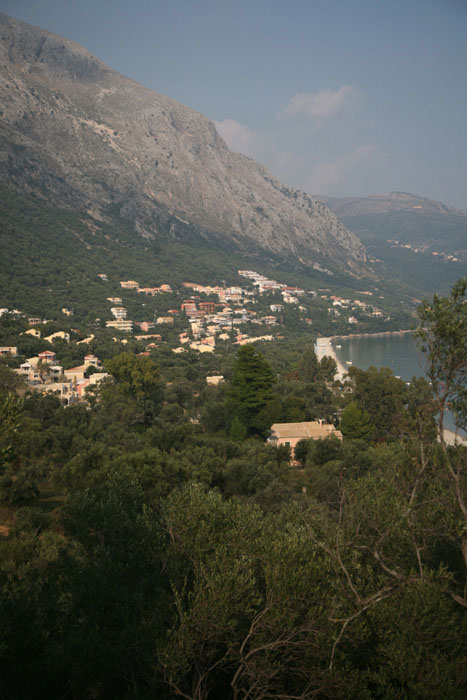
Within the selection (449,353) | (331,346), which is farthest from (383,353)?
(449,353)

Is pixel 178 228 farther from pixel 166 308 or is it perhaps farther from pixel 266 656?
pixel 266 656

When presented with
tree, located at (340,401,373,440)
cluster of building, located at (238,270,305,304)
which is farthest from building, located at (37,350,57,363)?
cluster of building, located at (238,270,305,304)

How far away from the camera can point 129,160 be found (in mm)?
98062

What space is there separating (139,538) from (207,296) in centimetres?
7094

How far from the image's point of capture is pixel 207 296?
77.6 meters

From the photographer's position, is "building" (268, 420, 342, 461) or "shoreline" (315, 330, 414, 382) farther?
"shoreline" (315, 330, 414, 382)

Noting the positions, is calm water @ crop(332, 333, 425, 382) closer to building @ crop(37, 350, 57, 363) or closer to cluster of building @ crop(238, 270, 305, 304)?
cluster of building @ crop(238, 270, 305, 304)

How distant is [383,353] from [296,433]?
3915 centimetres

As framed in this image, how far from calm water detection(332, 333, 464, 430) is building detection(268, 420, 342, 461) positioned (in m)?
22.4

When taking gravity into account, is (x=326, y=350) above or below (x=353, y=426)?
below

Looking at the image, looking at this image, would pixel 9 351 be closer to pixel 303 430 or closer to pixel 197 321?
pixel 303 430

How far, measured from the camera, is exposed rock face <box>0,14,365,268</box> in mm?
83438

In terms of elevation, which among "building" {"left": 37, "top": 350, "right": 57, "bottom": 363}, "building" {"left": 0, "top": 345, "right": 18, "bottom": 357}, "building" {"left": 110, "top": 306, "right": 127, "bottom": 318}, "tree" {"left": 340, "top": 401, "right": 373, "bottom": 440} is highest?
"building" {"left": 110, "top": 306, "right": 127, "bottom": 318}

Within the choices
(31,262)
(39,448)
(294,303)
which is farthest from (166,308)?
(39,448)
